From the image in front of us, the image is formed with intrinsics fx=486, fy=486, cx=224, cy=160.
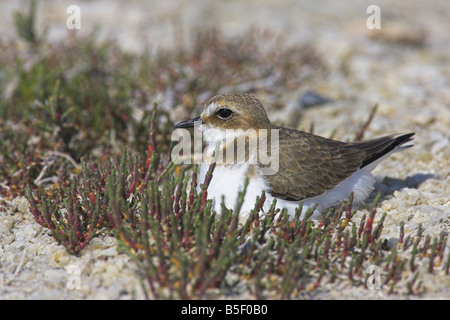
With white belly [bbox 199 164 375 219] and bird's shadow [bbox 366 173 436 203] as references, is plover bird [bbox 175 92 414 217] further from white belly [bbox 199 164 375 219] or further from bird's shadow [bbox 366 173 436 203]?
bird's shadow [bbox 366 173 436 203]

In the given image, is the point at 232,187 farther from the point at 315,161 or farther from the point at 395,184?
the point at 395,184

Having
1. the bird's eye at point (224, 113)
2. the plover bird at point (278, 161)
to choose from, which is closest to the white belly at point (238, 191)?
the plover bird at point (278, 161)

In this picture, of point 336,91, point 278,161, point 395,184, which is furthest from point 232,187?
point 336,91

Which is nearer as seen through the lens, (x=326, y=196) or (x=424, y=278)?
(x=424, y=278)

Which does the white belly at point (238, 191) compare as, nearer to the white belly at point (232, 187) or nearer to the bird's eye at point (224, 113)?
the white belly at point (232, 187)

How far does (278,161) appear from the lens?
4.87 meters

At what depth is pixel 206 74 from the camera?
27.0 feet

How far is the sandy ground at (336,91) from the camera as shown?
405 cm

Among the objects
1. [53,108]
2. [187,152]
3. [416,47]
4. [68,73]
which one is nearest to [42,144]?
[53,108]

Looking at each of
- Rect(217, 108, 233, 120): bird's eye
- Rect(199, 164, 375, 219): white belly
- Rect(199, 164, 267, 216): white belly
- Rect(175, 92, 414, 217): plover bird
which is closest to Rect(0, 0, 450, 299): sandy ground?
Rect(175, 92, 414, 217): plover bird

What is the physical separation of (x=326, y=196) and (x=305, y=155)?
49cm

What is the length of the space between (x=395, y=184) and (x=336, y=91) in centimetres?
317
